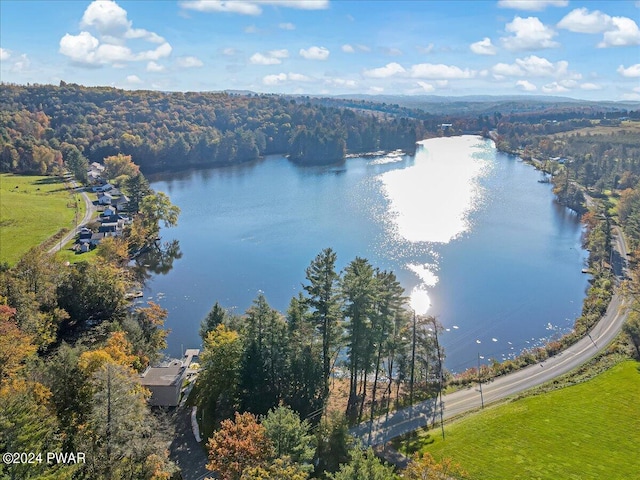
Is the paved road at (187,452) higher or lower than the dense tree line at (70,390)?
lower

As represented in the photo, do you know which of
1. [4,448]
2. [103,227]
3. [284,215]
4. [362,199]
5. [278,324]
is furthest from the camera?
[362,199]

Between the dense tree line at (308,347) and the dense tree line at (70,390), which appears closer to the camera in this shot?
the dense tree line at (70,390)

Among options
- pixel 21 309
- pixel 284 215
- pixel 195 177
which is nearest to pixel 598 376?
pixel 21 309

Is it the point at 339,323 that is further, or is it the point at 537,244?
the point at 537,244

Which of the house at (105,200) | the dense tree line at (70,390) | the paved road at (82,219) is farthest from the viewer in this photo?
the house at (105,200)

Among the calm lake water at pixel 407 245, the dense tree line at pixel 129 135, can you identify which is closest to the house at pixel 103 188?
the calm lake water at pixel 407 245

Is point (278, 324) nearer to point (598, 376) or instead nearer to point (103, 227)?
point (598, 376)

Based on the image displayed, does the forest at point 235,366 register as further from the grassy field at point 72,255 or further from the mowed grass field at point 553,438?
the mowed grass field at point 553,438
